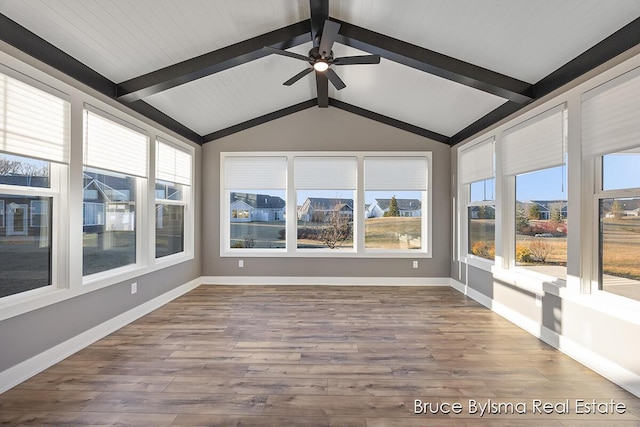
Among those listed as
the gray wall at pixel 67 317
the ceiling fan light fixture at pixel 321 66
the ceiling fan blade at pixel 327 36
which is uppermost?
the ceiling fan blade at pixel 327 36

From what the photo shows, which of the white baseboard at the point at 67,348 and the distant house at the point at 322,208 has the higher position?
the distant house at the point at 322,208

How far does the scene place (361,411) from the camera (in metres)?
2.09

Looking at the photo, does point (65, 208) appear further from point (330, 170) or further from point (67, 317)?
point (330, 170)

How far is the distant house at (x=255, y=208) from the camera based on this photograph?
582 cm

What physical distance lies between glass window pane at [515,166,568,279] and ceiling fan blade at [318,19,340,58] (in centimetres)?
255

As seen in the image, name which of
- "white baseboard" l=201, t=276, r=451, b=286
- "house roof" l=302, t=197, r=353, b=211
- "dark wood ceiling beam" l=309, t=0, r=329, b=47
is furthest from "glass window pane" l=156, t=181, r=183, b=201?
"dark wood ceiling beam" l=309, t=0, r=329, b=47

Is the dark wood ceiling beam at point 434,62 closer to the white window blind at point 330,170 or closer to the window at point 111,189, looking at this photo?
the white window blind at point 330,170

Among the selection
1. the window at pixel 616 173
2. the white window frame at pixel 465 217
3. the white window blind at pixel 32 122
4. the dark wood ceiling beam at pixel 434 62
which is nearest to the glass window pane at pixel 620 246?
the window at pixel 616 173

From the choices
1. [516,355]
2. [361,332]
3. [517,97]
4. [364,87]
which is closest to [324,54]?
[364,87]

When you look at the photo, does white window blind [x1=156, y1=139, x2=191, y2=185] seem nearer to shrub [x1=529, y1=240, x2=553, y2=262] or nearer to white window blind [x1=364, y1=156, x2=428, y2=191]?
white window blind [x1=364, y1=156, x2=428, y2=191]

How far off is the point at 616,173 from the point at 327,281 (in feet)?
13.5

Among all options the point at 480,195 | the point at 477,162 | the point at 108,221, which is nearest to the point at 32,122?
the point at 108,221

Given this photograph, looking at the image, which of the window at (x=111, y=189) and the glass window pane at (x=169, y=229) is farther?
the glass window pane at (x=169, y=229)

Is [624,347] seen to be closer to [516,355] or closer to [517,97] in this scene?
[516,355]
